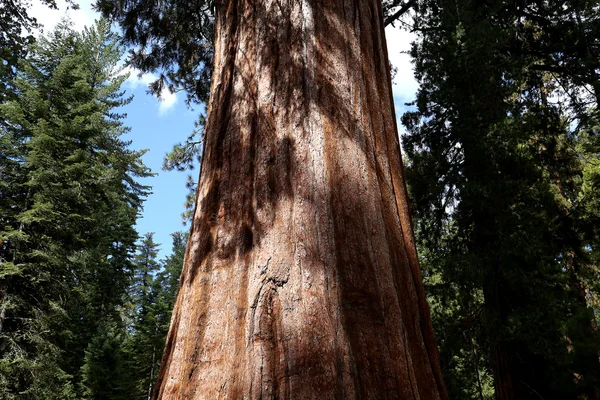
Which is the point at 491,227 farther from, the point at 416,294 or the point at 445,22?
the point at 416,294

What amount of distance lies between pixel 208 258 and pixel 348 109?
0.91 m

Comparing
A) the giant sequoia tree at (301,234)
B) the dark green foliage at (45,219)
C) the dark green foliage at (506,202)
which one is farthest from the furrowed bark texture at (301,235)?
the dark green foliage at (45,219)

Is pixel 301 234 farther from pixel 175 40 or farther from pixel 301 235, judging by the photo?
pixel 175 40

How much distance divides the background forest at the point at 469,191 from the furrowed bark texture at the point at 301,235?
4854 mm

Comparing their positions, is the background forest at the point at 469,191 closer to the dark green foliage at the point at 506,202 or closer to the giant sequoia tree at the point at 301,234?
the dark green foliage at the point at 506,202

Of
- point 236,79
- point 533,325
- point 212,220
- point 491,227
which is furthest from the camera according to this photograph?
point 491,227

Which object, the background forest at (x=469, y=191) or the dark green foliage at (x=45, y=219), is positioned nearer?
the background forest at (x=469, y=191)

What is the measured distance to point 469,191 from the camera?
23.3 ft

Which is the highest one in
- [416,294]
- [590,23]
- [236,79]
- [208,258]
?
[590,23]

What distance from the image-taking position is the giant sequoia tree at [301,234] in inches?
57.5

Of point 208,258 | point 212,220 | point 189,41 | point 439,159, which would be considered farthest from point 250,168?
point 189,41

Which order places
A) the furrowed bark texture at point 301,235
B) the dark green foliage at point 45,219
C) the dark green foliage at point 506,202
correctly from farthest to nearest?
1. the dark green foliage at point 45,219
2. the dark green foliage at point 506,202
3. the furrowed bark texture at point 301,235

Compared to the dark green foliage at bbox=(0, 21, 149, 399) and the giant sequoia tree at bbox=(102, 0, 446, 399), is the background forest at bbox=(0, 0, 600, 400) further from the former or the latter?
the giant sequoia tree at bbox=(102, 0, 446, 399)

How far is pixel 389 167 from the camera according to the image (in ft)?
6.83
